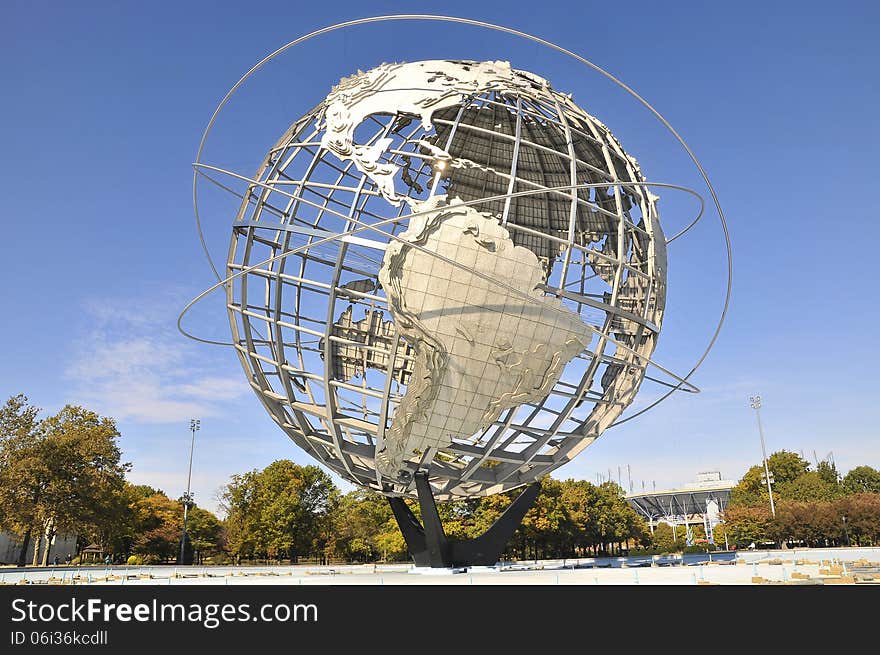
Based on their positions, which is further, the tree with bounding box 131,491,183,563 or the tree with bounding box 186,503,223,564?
the tree with bounding box 186,503,223,564

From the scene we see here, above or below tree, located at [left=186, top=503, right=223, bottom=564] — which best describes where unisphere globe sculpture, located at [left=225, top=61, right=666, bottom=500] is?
above

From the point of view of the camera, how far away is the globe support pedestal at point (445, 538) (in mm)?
15773

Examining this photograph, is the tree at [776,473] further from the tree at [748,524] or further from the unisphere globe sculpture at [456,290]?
the unisphere globe sculpture at [456,290]

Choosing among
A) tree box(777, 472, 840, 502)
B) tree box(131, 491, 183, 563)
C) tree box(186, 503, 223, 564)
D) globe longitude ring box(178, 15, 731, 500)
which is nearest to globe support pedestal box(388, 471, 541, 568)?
globe longitude ring box(178, 15, 731, 500)

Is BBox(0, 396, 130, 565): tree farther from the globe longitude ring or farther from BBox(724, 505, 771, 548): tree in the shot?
BBox(724, 505, 771, 548): tree

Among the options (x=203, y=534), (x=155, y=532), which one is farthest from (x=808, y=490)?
(x=155, y=532)

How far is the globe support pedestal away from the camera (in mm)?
15773

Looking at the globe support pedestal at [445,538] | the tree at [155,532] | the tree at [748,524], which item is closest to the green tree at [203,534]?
the tree at [155,532]

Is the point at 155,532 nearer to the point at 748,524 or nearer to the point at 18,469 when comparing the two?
the point at 18,469

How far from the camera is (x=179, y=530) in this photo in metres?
54.1

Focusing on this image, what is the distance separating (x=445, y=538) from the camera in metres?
16.2
